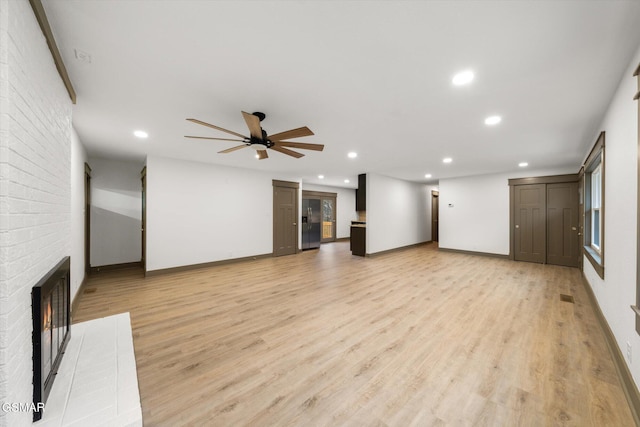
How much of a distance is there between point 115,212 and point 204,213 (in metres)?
2.02

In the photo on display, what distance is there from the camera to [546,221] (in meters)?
6.32

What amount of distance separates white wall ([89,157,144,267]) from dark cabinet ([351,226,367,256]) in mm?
5663

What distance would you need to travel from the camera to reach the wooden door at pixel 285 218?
7.31 meters

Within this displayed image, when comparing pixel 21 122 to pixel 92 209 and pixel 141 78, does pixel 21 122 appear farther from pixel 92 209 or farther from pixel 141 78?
pixel 92 209

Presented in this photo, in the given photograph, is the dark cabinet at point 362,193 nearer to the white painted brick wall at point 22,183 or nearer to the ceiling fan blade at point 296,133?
the ceiling fan blade at point 296,133

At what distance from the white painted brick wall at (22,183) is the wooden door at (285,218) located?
5578 mm

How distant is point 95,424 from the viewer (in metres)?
1.34

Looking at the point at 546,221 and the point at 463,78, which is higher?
the point at 463,78

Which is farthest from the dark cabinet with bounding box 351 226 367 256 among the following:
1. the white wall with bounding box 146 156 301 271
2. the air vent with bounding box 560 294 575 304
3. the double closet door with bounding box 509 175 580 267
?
the air vent with bounding box 560 294 575 304

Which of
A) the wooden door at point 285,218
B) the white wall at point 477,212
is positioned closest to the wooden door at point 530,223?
the white wall at point 477,212

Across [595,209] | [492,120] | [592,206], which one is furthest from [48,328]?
[592,206]

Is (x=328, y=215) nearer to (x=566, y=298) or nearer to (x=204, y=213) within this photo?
(x=204, y=213)

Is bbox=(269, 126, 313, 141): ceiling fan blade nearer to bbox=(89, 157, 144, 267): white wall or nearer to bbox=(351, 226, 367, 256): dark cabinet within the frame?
bbox=(351, 226, 367, 256): dark cabinet

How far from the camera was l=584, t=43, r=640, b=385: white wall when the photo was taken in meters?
1.86
